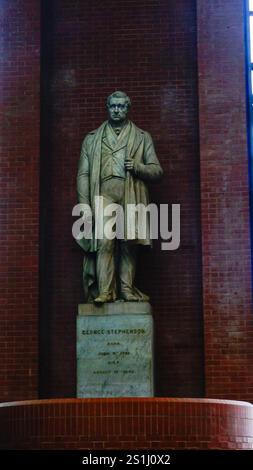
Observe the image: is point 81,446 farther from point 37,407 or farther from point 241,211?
point 241,211

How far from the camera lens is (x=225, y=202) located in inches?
584

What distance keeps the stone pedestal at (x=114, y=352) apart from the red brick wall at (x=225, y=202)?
1.14 m

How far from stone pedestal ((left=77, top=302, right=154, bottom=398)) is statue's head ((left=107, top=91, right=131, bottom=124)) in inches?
95.0

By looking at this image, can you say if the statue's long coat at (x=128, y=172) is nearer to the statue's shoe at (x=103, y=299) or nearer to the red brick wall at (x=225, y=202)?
the statue's shoe at (x=103, y=299)

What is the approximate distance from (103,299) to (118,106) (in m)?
2.44

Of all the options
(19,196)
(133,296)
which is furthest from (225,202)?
(19,196)

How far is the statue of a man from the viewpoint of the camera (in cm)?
1405

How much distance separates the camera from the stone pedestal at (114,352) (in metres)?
13.6

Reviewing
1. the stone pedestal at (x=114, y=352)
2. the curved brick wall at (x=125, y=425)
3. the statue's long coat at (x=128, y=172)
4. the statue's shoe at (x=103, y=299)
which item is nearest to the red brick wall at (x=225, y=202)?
the statue's long coat at (x=128, y=172)

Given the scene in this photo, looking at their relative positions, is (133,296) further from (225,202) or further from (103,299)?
(225,202)

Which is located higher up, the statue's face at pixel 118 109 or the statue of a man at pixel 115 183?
the statue's face at pixel 118 109

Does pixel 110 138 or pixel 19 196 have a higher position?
pixel 110 138

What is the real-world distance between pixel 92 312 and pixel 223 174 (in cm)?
267

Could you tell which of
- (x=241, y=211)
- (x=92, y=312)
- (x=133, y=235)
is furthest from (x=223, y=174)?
(x=92, y=312)
